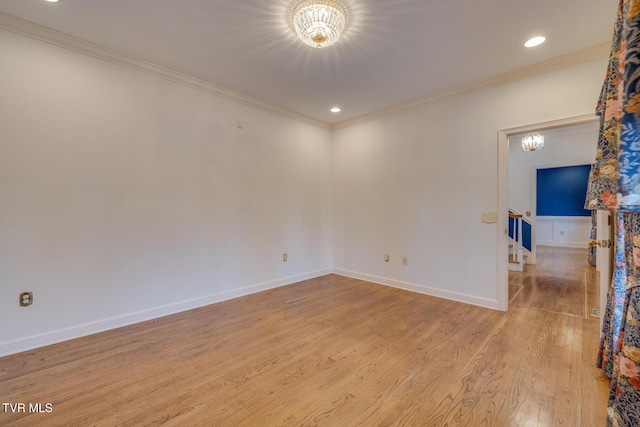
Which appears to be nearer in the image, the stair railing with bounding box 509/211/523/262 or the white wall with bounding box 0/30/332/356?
the white wall with bounding box 0/30/332/356

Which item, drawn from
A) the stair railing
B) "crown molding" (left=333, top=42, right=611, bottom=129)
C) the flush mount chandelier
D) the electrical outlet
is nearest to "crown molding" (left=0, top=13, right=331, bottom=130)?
the flush mount chandelier

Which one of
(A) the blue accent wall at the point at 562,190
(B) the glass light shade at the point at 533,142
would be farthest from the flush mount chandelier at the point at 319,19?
(A) the blue accent wall at the point at 562,190

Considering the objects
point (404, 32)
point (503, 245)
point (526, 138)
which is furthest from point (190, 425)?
point (526, 138)

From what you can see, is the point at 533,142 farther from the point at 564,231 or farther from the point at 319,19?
the point at 319,19

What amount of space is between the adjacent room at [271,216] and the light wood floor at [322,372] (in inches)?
0.7

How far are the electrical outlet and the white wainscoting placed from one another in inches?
409

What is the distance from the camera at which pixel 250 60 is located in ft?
9.26

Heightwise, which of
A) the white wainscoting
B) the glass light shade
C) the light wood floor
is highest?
the glass light shade

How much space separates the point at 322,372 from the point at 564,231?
8.77m

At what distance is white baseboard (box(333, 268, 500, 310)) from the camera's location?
3.31 metres

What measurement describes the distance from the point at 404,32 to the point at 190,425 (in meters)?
3.18

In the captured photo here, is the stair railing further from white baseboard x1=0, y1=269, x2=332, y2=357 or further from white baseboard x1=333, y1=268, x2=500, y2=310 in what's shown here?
white baseboard x1=0, y1=269, x2=332, y2=357

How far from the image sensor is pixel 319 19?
2035 mm

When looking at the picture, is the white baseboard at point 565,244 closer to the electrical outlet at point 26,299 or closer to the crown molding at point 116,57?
the crown molding at point 116,57
